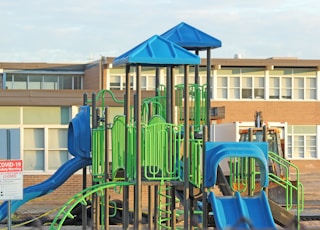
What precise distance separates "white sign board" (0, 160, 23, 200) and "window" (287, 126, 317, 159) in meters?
37.4

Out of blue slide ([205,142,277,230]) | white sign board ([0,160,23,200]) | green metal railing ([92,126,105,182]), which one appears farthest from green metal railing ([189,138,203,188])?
white sign board ([0,160,23,200])

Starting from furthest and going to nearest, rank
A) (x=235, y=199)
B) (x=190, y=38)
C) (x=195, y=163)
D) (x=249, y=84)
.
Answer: (x=249, y=84) → (x=190, y=38) → (x=195, y=163) → (x=235, y=199)

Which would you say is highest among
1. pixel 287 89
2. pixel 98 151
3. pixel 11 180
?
pixel 287 89

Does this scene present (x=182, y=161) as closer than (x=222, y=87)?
Yes

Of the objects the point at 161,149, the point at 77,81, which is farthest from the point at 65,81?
the point at 161,149

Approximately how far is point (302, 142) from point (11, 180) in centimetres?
3783

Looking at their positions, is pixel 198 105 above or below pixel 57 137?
above

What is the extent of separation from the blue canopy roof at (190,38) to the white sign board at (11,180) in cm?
483

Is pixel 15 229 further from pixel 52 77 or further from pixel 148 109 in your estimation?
pixel 52 77

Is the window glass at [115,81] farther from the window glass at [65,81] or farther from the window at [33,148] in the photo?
the window at [33,148]

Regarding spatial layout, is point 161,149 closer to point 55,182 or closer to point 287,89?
point 55,182

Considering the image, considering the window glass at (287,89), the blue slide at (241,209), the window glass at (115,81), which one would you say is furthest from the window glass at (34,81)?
the blue slide at (241,209)

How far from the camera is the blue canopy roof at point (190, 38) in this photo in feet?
60.3

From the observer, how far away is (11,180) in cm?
1567
